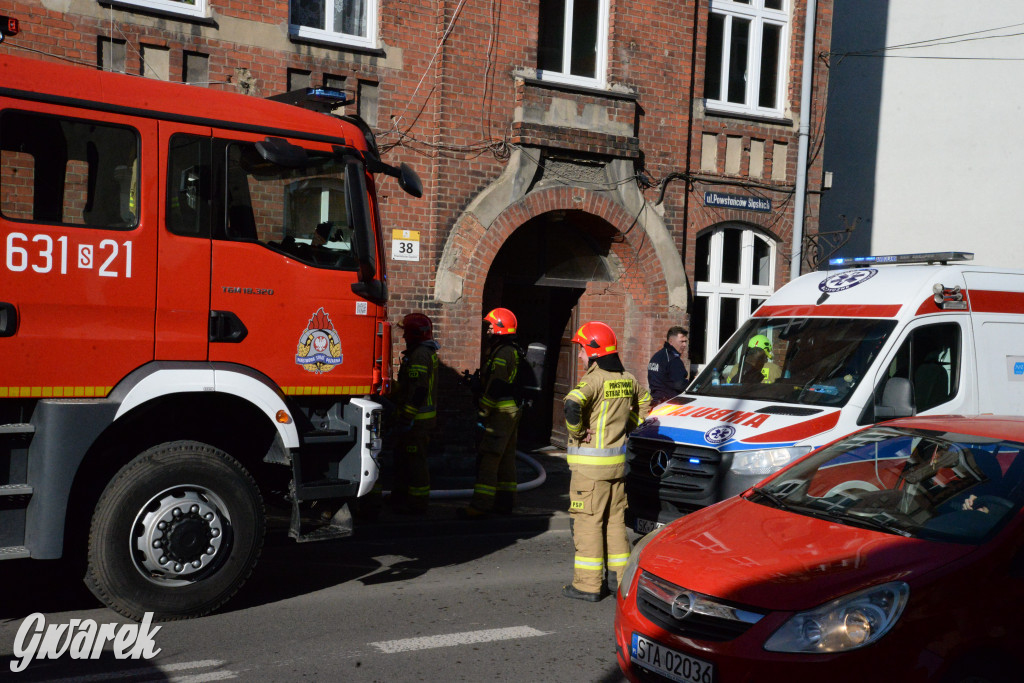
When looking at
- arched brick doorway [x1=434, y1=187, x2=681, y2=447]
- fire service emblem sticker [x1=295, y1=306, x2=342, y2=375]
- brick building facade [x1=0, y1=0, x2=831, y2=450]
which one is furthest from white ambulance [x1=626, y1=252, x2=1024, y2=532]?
brick building facade [x1=0, y1=0, x2=831, y2=450]

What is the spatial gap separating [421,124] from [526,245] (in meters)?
2.22

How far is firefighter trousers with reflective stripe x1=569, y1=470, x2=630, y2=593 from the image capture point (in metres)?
6.44

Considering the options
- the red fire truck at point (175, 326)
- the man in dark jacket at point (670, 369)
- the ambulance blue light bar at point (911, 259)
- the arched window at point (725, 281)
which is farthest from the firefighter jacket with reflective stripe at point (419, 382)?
the arched window at point (725, 281)

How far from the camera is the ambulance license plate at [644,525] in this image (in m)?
7.07

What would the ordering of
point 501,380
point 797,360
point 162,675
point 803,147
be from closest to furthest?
point 162,675 < point 797,360 < point 501,380 < point 803,147

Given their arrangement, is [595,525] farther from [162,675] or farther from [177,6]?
[177,6]

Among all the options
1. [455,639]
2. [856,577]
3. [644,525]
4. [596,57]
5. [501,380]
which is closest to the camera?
[856,577]

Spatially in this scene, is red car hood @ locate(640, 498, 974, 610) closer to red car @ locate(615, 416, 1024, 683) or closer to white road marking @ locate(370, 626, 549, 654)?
red car @ locate(615, 416, 1024, 683)

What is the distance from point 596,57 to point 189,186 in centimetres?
765

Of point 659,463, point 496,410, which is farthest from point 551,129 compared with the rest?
point 659,463

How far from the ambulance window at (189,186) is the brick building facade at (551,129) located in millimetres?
4154

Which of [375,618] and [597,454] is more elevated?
[597,454]

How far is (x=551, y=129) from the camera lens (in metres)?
11.6

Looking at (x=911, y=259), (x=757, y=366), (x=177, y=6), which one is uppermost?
(x=177, y=6)
